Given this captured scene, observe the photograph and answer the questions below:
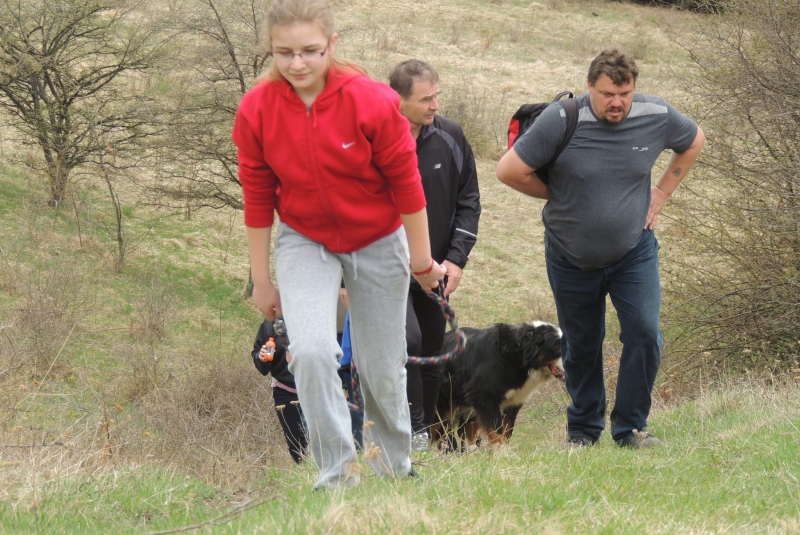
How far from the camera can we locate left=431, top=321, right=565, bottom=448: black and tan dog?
280 inches

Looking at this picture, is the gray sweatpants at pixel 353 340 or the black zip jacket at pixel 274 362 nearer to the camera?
the gray sweatpants at pixel 353 340

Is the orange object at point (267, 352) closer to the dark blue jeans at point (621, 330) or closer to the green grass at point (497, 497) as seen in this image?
the green grass at point (497, 497)

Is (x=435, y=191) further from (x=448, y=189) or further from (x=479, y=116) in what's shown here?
(x=479, y=116)

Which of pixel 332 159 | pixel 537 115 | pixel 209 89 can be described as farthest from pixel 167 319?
pixel 332 159

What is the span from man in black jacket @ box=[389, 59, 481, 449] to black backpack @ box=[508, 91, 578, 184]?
326 mm

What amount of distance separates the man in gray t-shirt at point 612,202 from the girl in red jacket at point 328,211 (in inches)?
70.3

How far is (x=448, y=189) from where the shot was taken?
5.54 metres

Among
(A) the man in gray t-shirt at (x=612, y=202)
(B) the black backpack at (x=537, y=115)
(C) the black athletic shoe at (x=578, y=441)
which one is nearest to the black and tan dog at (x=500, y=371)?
(C) the black athletic shoe at (x=578, y=441)

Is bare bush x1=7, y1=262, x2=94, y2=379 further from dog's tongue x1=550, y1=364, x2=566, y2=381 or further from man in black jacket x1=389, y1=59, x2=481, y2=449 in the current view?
man in black jacket x1=389, y1=59, x2=481, y2=449

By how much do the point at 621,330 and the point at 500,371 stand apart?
6.28 feet

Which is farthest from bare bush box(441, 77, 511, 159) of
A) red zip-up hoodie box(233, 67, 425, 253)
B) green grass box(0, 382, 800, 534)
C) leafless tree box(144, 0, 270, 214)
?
red zip-up hoodie box(233, 67, 425, 253)

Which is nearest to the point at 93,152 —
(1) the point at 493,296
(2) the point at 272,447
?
(1) the point at 493,296

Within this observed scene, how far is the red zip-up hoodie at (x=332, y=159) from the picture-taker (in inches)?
129

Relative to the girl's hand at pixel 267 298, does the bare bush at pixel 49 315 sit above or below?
below
